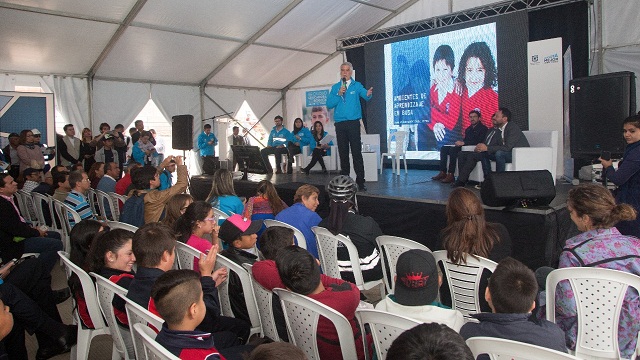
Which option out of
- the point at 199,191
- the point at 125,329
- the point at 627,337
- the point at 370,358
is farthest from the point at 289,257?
the point at 199,191

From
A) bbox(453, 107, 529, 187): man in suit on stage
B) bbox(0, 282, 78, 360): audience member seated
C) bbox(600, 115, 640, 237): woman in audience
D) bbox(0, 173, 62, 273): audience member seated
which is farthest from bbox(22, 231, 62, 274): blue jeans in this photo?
bbox(453, 107, 529, 187): man in suit on stage

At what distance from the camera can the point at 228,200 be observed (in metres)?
3.93

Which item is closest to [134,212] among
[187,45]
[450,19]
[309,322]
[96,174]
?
[96,174]

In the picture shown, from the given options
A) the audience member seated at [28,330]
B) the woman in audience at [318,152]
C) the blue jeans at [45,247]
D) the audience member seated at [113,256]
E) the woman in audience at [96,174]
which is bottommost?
the audience member seated at [28,330]

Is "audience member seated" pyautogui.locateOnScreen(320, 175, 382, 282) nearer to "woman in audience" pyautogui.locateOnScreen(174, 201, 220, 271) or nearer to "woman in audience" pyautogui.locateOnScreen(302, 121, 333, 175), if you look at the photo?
"woman in audience" pyautogui.locateOnScreen(174, 201, 220, 271)

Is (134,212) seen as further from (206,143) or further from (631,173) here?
(206,143)

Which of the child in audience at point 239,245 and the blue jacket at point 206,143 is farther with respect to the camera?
the blue jacket at point 206,143

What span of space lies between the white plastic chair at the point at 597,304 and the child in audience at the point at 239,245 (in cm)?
145

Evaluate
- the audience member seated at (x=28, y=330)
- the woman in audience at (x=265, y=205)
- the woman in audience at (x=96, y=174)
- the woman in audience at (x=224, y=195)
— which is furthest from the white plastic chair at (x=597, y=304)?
the woman in audience at (x=96, y=174)

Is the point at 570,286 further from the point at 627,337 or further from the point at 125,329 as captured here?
the point at 125,329

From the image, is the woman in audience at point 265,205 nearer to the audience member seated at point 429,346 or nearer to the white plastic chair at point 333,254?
the white plastic chair at point 333,254

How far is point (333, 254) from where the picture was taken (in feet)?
9.52

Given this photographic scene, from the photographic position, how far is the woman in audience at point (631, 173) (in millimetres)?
3201

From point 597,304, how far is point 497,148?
4.09 meters
